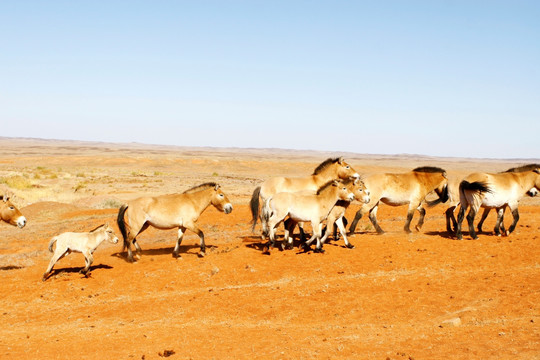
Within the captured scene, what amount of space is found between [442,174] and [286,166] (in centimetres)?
7288

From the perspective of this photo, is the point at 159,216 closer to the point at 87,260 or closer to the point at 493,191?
the point at 87,260

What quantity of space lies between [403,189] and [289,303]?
9.48 m

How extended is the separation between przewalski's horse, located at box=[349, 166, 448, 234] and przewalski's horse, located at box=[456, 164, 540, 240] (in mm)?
1538

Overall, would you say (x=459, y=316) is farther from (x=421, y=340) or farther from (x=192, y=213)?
(x=192, y=213)

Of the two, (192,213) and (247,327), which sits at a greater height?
(192,213)

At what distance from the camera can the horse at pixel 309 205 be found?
1573 centimetres

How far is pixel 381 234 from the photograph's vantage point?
19.4m

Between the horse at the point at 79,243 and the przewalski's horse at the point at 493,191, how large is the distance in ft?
37.9

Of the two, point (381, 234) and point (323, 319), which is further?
point (381, 234)

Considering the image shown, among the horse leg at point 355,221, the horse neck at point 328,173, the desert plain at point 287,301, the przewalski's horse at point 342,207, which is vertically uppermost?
the horse neck at point 328,173

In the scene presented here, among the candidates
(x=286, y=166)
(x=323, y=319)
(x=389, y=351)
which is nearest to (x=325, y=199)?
(x=323, y=319)

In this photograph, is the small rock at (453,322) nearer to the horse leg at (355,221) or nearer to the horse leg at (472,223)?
the horse leg at (472,223)

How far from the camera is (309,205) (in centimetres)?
1584

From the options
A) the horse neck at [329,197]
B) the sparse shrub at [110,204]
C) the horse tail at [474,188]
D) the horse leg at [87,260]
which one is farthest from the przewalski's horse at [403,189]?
the sparse shrub at [110,204]
